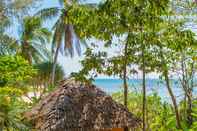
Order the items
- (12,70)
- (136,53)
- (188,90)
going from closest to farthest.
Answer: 1. (136,53)
2. (188,90)
3. (12,70)

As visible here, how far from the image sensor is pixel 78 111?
34.2ft

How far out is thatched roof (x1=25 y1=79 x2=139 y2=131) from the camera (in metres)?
10.1

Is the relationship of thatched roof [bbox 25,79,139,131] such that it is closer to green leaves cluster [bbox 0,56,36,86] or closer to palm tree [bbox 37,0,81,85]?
green leaves cluster [bbox 0,56,36,86]

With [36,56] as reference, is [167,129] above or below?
below

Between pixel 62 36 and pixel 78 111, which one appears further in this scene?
pixel 62 36

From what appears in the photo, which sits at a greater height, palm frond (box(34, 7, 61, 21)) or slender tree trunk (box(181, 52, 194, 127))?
palm frond (box(34, 7, 61, 21))

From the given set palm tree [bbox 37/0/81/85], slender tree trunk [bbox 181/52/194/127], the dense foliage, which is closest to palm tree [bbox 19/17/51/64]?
palm tree [bbox 37/0/81/85]

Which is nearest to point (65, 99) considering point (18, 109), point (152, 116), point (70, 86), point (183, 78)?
point (70, 86)

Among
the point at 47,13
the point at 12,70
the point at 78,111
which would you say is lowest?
the point at 78,111

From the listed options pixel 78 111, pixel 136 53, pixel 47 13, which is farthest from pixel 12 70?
pixel 47 13

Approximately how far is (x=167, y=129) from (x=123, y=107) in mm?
2065

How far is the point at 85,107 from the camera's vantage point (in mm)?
10547

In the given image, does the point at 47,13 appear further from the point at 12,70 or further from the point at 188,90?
the point at 188,90

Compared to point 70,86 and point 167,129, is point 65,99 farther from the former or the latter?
point 167,129
